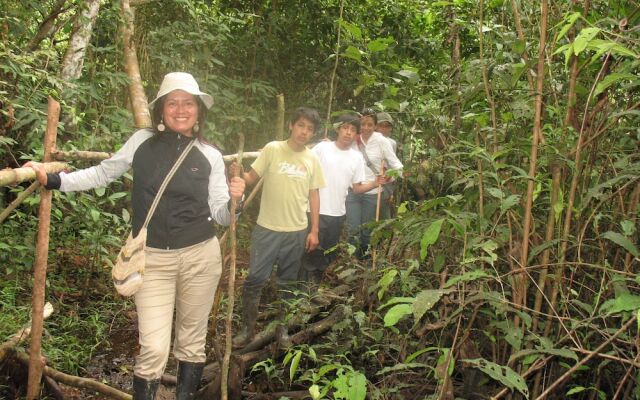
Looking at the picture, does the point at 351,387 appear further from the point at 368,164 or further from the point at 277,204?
the point at 368,164

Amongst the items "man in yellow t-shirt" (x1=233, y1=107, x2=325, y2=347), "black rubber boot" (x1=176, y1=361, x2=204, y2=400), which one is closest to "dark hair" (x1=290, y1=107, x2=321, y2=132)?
"man in yellow t-shirt" (x1=233, y1=107, x2=325, y2=347)

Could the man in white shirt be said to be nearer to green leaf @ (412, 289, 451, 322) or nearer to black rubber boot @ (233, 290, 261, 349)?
black rubber boot @ (233, 290, 261, 349)

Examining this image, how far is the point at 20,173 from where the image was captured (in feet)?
9.11

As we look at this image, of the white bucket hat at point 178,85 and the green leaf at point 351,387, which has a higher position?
the white bucket hat at point 178,85

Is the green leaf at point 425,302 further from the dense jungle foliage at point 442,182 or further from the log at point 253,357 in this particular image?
the log at point 253,357

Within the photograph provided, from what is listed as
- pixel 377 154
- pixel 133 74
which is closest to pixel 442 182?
pixel 377 154

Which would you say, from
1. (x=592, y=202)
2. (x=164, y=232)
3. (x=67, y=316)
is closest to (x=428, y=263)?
(x=592, y=202)

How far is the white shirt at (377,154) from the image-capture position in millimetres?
6379

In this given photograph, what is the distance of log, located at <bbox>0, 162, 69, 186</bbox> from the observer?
8.59ft

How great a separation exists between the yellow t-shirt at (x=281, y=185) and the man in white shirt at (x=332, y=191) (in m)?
0.90

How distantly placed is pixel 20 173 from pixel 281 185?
7.52 ft

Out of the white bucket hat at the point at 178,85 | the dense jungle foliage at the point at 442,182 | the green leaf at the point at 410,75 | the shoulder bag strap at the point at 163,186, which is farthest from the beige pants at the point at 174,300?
the green leaf at the point at 410,75

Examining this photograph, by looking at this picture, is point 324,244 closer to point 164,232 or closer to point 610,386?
point 164,232

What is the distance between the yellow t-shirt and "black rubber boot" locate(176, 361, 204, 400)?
5.13ft
